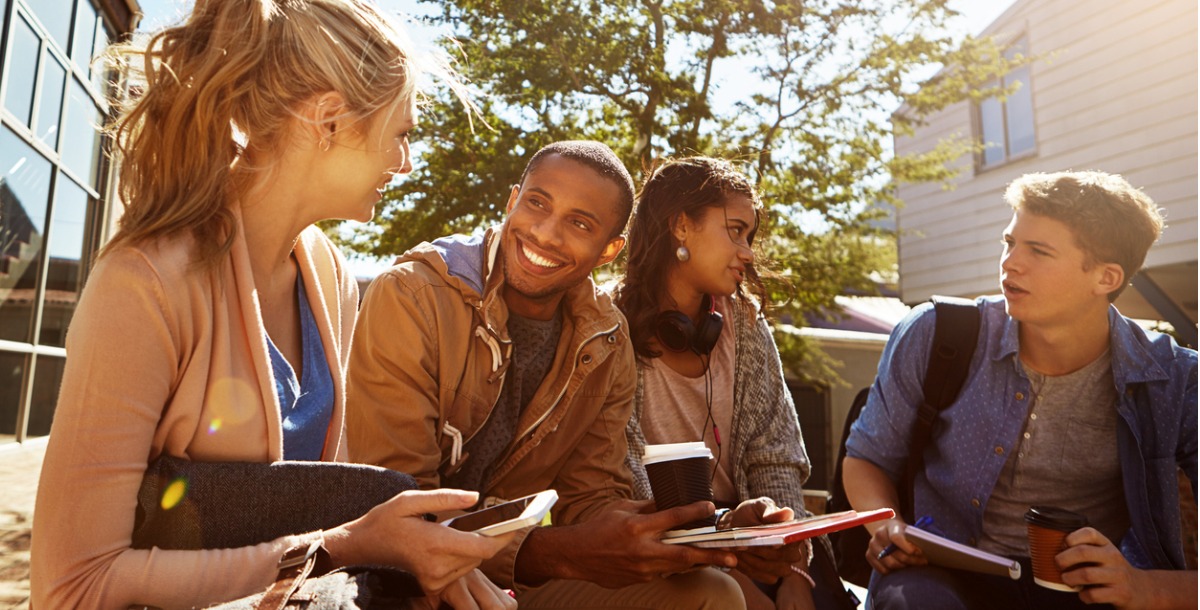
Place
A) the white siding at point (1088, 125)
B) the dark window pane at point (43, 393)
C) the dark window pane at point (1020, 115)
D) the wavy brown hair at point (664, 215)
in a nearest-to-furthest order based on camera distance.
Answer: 1. the wavy brown hair at point (664, 215)
2. the dark window pane at point (43, 393)
3. the white siding at point (1088, 125)
4. the dark window pane at point (1020, 115)

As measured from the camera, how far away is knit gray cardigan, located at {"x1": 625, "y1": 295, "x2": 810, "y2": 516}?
3395 millimetres

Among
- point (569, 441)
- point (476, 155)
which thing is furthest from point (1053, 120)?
point (569, 441)

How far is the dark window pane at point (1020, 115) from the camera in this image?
1193 centimetres

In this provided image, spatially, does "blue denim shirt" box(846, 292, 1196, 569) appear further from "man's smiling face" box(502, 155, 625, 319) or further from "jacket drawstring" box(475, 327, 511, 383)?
"jacket drawstring" box(475, 327, 511, 383)

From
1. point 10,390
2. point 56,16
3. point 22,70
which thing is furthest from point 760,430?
point 56,16

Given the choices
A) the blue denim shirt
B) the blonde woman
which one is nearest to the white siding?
the blue denim shirt

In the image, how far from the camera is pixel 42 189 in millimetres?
7809

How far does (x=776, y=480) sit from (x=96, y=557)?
255 centimetres

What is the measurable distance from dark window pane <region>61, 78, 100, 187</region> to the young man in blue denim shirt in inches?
317

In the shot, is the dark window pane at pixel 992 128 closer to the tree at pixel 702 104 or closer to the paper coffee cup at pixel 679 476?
the tree at pixel 702 104

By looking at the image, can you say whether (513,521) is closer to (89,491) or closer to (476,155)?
(89,491)

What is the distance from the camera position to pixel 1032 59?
10.9 meters

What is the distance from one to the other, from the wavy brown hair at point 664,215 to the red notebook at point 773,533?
64.5 inches

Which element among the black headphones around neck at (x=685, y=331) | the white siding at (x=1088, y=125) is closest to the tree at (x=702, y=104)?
the white siding at (x=1088, y=125)
